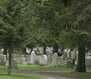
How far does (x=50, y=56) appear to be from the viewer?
152 ft

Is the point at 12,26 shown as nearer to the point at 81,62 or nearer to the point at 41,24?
the point at 41,24

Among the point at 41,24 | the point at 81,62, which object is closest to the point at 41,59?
the point at 81,62

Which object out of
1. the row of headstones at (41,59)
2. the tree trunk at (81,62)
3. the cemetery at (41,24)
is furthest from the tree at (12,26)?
the row of headstones at (41,59)

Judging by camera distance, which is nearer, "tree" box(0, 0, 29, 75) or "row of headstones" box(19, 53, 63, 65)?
"tree" box(0, 0, 29, 75)

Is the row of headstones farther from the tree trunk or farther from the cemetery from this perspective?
the tree trunk

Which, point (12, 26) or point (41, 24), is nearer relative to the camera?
point (12, 26)

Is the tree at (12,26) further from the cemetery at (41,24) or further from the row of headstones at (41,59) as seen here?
the row of headstones at (41,59)

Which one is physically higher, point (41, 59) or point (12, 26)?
point (12, 26)

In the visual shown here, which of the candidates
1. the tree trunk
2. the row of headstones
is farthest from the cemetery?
the row of headstones

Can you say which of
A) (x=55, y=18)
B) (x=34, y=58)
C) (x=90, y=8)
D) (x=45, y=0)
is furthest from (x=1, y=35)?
(x=34, y=58)

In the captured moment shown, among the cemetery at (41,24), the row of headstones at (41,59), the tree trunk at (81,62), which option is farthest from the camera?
the row of headstones at (41,59)

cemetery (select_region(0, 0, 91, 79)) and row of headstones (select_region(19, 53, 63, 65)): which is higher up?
cemetery (select_region(0, 0, 91, 79))

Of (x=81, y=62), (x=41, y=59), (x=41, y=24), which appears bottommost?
(x=81, y=62)

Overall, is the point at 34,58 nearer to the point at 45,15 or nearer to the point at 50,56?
the point at 50,56
